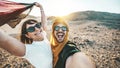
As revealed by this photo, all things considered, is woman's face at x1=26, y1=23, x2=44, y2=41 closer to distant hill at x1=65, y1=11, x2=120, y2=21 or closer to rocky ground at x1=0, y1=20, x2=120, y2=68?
rocky ground at x1=0, y1=20, x2=120, y2=68

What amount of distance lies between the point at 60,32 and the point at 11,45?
0.56 m

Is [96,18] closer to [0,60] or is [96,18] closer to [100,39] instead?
[100,39]

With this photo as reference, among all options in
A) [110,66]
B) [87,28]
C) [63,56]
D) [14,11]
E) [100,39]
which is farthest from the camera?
[87,28]

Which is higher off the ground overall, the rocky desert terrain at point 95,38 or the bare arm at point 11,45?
the bare arm at point 11,45

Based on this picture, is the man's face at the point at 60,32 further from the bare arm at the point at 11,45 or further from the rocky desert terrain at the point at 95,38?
the rocky desert terrain at the point at 95,38

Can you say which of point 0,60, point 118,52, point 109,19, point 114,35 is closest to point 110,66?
point 118,52

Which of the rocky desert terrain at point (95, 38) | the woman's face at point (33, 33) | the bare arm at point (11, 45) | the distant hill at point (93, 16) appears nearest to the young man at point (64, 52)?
the woman's face at point (33, 33)

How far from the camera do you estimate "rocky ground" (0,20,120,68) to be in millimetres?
5633

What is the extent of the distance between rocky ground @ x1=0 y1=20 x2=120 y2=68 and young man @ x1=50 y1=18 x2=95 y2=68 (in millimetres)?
2567

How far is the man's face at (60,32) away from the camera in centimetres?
302

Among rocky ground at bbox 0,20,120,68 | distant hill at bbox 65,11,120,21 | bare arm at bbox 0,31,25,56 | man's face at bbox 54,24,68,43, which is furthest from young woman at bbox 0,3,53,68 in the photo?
distant hill at bbox 65,11,120,21

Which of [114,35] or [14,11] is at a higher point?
[14,11]

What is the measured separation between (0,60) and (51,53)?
2963 millimetres

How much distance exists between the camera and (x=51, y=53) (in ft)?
9.86
